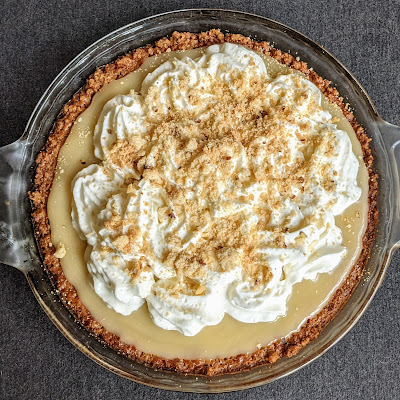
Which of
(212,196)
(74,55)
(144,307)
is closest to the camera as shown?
(212,196)

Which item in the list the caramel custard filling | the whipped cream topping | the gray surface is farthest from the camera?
the gray surface

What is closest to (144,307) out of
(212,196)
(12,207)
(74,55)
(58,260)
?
(58,260)

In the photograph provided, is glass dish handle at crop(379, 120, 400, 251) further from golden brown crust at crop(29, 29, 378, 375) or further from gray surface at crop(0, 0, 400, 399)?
gray surface at crop(0, 0, 400, 399)

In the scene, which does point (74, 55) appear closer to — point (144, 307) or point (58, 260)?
point (58, 260)

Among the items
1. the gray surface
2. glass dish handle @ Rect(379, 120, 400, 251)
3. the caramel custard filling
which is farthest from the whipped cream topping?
the gray surface

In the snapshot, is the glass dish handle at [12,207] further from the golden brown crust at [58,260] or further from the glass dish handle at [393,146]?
the glass dish handle at [393,146]

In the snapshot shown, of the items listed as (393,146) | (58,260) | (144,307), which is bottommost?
(144,307)

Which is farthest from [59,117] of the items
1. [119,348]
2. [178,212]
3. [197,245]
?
[119,348]
